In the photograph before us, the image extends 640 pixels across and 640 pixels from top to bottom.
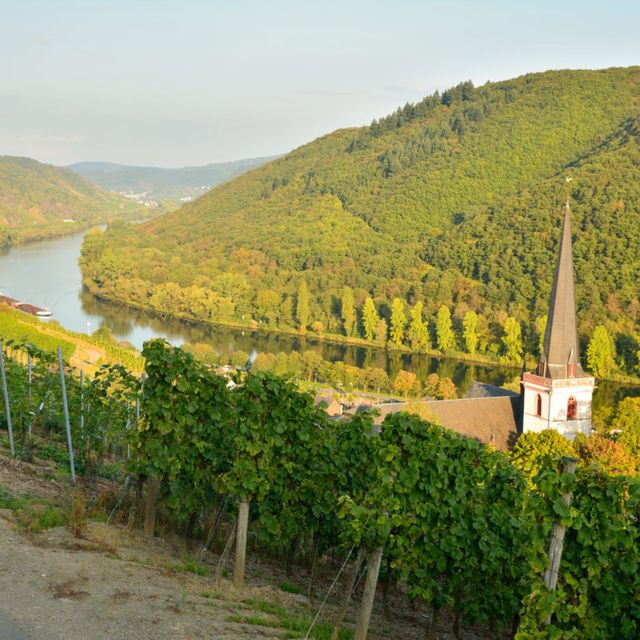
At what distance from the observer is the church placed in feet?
93.6

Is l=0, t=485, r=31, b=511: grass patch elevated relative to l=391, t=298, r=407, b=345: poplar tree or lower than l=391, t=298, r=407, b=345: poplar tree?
elevated

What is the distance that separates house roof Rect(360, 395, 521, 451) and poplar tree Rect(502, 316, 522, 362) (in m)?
26.2

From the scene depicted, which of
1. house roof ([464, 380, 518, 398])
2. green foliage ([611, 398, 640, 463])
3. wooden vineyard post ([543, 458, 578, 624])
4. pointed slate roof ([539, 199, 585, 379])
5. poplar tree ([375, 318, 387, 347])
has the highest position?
wooden vineyard post ([543, 458, 578, 624])

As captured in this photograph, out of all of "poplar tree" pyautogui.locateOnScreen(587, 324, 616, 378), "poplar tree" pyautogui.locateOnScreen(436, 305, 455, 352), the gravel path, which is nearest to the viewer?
the gravel path

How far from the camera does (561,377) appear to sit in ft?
94.8

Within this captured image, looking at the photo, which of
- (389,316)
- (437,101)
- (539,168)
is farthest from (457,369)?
(437,101)

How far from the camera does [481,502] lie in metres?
8.40

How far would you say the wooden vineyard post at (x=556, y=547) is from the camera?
6.21 metres

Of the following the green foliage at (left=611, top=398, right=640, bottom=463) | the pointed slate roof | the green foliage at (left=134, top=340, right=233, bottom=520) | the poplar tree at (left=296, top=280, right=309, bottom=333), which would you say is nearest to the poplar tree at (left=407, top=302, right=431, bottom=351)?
the poplar tree at (left=296, top=280, right=309, bottom=333)

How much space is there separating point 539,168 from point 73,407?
11015cm

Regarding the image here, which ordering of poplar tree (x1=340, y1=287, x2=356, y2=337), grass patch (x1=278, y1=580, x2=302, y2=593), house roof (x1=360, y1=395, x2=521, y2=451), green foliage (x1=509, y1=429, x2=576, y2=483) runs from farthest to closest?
poplar tree (x1=340, y1=287, x2=356, y2=337)
house roof (x1=360, y1=395, x2=521, y2=451)
green foliage (x1=509, y1=429, x2=576, y2=483)
grass patch (x1=278, y1=580, x2=302, y2=593)

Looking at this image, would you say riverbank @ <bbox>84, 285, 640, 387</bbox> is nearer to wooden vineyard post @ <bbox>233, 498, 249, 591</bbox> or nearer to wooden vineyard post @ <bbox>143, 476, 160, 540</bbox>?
wooden vineyard post @ <bbox>143, 476, 160, 540</bbox>

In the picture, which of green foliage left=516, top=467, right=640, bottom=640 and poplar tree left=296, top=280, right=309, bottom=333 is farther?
poplar tree left=296, top=280, right=309, bottom=333

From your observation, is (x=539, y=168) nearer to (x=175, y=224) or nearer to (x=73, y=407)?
(x=175, y=224)
